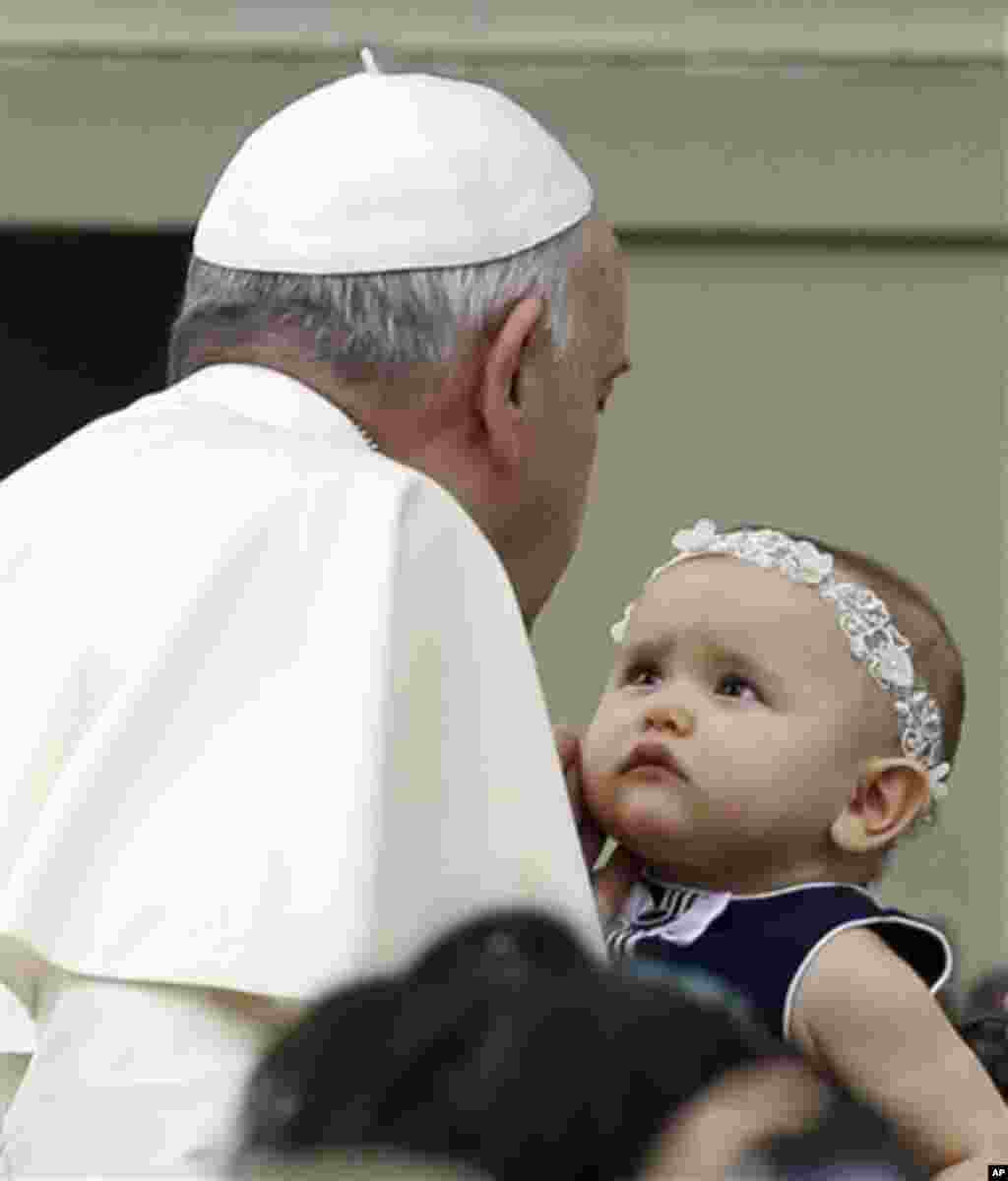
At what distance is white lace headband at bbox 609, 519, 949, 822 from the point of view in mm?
4398

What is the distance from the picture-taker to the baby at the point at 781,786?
4223 millimetres

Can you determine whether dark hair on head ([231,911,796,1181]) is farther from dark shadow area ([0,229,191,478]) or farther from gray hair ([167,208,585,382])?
dark shadow area ([0,229,191,478])

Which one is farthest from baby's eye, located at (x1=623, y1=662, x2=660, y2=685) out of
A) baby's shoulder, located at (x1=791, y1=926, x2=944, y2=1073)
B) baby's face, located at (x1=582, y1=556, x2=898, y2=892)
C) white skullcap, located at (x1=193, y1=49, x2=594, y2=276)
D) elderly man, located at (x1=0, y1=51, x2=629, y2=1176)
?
white skullcap, located at (x1=193, y1=49, x2=594, y2=276)

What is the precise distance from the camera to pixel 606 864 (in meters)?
4.43

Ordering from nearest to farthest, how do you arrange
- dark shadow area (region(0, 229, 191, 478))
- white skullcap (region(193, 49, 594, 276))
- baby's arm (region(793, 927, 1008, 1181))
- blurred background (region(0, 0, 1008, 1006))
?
baby's arm (region(793, 927, 1008, 1181))
white skullcap (region(193, 49, 594, 276))
blurred background (region(0, 0, 1008, 1006))
dark shadow area (region(0, 229, 191, 478))

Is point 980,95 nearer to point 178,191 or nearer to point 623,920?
point 178,191

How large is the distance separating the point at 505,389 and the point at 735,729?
43 centimetres

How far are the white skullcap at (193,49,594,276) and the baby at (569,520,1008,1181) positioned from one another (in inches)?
17.9

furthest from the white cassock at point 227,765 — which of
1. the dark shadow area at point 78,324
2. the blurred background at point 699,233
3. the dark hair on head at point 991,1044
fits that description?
the dark shadow area at point 78,324

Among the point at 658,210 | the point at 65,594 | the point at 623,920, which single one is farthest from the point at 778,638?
the point at 658,210

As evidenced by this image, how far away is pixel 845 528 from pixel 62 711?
11.7 feet

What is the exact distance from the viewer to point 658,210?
729 centimetres

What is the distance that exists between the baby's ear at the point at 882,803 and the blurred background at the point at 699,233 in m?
2.71

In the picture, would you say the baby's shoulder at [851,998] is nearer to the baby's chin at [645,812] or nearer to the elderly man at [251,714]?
the baby's chin at [645,812]
